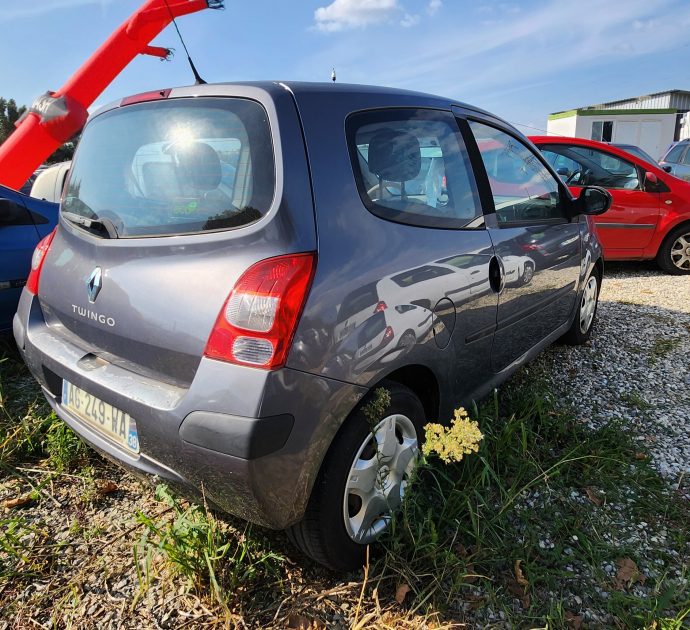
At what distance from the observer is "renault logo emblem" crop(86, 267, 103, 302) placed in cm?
192

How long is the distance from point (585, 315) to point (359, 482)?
3.00 m

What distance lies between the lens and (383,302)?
6.01 ft

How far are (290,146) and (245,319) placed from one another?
57cm

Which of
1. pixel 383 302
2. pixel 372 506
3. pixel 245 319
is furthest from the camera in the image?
pixel 372 506

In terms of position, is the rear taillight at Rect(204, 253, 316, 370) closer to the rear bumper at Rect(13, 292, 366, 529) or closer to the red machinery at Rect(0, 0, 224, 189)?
the rear bumper at Rect(13, 292, 366, 529)

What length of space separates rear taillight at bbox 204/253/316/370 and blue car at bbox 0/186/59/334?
2752 millimetres

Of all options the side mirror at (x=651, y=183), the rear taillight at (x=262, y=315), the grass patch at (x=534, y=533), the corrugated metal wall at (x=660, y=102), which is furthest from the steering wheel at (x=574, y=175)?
the corrugated metal wall at (x=660, y=102)

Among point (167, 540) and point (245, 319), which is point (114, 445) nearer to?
point (167, 540)

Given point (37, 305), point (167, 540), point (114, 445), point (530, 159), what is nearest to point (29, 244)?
point (37, 305)

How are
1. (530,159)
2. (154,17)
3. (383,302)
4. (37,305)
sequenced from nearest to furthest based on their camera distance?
(383,302) < (37,305) < (530,159) < (154,17)

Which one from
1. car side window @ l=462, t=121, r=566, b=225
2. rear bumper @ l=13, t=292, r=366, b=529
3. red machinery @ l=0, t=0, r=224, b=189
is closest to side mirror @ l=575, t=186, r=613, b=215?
car side window @ l=462, t=121, r=566, b=225

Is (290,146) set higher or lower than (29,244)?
higher

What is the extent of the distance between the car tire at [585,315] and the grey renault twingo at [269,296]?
1.90 metres

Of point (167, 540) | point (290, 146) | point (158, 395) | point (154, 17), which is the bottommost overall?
point (167, 540)
